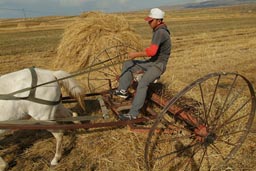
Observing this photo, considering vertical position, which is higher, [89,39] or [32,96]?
[32,96]

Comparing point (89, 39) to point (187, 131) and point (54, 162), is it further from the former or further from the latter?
point (187, 131)

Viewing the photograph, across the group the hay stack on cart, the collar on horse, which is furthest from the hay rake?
the hay stack on cart

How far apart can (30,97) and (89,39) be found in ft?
21.8

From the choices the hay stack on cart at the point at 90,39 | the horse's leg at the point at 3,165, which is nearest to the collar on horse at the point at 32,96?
the horse's leg at the point at 3,165

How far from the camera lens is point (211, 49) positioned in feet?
48.5

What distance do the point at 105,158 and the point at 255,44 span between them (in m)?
13.7

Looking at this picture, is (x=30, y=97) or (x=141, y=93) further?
(x=141, y=93)

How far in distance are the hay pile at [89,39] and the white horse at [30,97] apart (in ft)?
18.9

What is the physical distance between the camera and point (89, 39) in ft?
35.3

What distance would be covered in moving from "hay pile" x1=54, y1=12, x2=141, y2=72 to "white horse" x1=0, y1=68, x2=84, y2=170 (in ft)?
18.9

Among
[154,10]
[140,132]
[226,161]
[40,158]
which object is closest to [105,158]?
[140,132]

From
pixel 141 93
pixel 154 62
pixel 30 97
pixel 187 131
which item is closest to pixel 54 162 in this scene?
pixel 30 97

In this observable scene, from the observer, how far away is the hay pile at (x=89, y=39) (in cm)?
1062

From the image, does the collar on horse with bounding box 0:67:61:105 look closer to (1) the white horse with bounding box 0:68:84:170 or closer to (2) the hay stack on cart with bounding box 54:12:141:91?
(1) the white horse with bounding box 0:68:84:170
